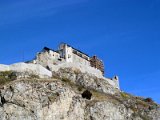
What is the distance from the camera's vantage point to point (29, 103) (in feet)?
291

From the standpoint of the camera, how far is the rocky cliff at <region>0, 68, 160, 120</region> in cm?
8850

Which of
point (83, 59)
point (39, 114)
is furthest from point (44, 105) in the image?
point (83, 59)

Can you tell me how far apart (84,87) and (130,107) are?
37.9ft

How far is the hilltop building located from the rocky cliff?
260 inches

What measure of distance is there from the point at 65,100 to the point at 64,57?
1079 inches

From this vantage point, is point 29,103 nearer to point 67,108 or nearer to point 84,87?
point 67,108

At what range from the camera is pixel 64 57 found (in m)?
120

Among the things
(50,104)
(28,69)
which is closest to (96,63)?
(28,69)

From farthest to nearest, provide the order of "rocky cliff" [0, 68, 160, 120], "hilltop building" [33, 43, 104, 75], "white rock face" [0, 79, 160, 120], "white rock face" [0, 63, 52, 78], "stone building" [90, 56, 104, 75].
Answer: "stone building" [90, 56, 104, 75] → "hilltop building" [33, 43, 104, 75] → "white rock face" [0, 63, 52, 78] → "rocky cliff" [0, 68, 160, 120] → "white rock face" [0, 79, 160, 120]

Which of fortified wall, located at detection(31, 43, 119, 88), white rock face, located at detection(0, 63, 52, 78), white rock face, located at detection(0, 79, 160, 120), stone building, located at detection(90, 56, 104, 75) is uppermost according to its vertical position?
stone building, located at detection(90, 56, 104, 75)

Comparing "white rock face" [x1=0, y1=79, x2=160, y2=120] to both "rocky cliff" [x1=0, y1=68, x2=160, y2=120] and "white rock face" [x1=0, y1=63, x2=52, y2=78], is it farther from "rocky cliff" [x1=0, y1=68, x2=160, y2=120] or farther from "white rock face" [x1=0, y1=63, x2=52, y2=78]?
"white rock face" [x1=0, y1=63, x2=52, y2=78]

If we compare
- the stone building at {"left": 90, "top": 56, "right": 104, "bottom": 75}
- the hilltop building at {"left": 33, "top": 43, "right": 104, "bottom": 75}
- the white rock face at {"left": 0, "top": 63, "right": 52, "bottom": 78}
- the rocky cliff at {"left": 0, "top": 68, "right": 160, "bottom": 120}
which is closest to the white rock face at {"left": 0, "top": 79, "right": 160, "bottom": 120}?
the rocky cliff at {"left": 0, "top": 68, "right": 160, "bottom": 120}

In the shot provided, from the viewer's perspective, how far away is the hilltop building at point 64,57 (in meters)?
114

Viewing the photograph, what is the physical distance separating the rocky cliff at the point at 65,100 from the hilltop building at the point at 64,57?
21.7 feet
